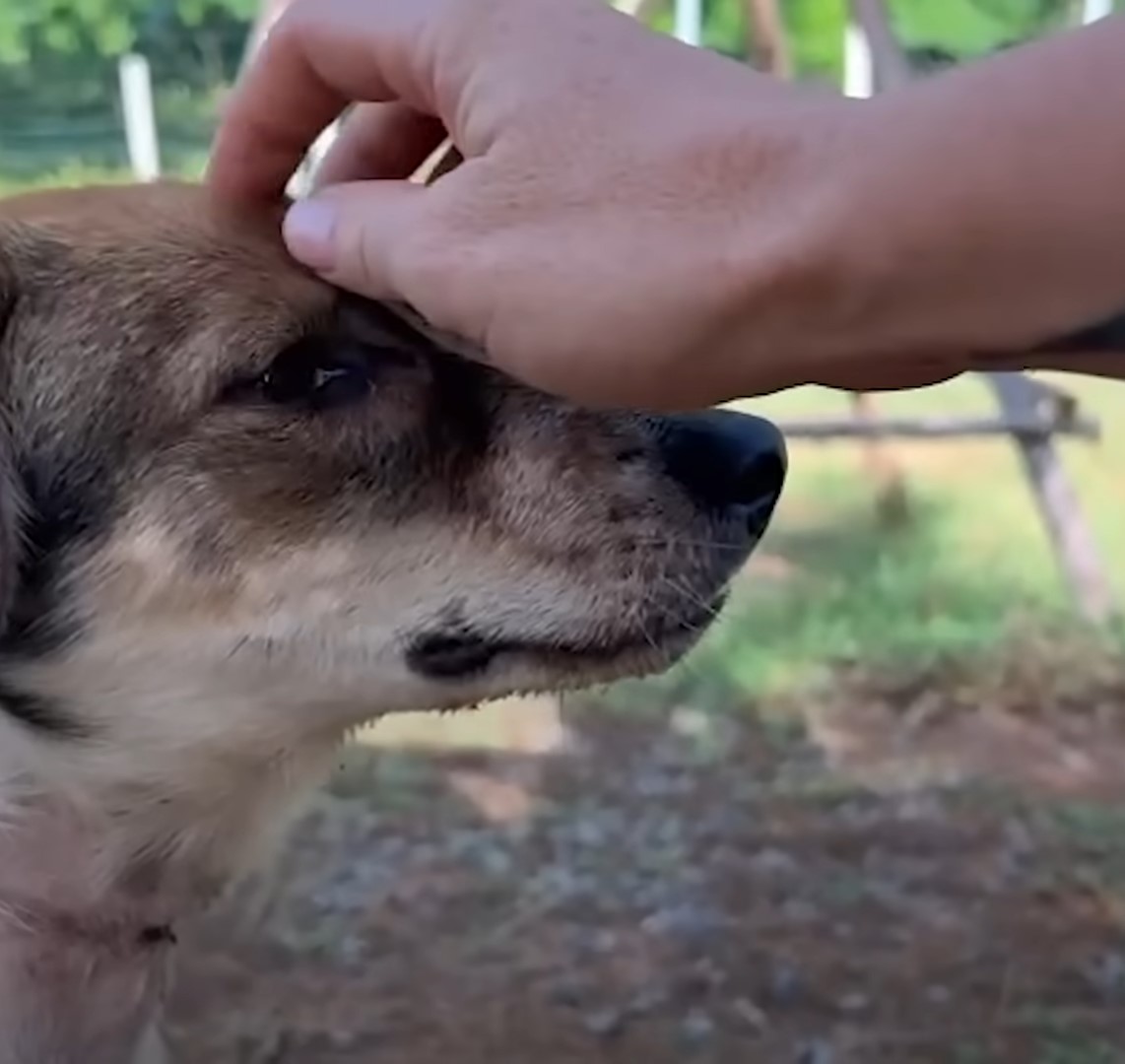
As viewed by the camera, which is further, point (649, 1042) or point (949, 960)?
point (949, 960)

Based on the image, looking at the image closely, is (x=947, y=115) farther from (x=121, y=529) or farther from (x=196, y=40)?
(x=196, y=40)

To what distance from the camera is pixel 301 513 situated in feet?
5.24

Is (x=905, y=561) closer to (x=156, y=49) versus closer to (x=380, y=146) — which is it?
(x=380, y=146)

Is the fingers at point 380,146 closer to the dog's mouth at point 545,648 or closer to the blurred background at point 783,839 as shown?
the dog's mouth at point 545,648

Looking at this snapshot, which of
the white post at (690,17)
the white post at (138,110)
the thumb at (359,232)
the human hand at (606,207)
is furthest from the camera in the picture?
the white post at (138,110)

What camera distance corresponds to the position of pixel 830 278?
1.16m

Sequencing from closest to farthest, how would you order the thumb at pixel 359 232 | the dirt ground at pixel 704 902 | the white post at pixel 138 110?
the thumb at pixel 359 232, the dirt ground at pixel 704 902, the white post at pixel 138 110

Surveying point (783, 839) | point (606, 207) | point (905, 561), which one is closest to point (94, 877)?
point (606, 207)

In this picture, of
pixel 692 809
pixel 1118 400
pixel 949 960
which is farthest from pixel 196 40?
pixel 949 960

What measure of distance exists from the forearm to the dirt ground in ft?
5.37

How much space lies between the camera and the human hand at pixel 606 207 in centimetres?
118

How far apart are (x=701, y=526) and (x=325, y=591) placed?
30 centimetres

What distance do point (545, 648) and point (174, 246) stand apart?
45cm

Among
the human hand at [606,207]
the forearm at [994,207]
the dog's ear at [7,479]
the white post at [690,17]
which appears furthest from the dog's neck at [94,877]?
the white post at [690,17]
